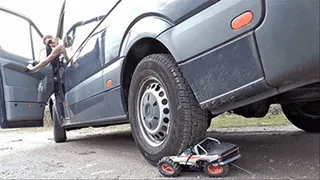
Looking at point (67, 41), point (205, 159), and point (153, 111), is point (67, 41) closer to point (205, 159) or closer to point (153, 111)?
point (153, 111)

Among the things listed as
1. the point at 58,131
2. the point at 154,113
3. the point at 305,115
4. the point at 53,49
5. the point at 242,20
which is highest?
the point at 53,49

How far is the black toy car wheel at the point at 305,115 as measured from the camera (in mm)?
4887

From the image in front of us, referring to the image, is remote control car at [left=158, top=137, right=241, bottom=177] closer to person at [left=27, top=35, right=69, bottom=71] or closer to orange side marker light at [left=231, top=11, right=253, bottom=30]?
orange side marker light at [left=231, top=11, right=253, bottom=30]

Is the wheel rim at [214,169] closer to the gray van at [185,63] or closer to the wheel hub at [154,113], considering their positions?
the gray van at [185,63]

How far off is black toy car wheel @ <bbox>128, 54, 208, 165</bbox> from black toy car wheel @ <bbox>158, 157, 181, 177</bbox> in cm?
11

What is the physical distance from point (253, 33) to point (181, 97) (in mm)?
766

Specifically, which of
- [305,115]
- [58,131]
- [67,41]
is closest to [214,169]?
[305,115]

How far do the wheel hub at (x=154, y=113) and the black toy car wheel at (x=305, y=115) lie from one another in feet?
7.63

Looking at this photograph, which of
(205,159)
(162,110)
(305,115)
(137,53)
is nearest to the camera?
(205,159)

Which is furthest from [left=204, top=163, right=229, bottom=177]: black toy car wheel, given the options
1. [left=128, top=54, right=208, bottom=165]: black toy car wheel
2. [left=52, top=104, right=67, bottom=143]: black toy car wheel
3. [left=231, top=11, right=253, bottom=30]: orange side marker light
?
[left=52, top=104, right=67, bottom=143]: black toy car wheel

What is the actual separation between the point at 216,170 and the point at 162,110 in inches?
26.1

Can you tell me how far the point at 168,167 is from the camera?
2.84 m

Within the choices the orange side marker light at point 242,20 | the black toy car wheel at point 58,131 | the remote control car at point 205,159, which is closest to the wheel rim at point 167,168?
the remote control car at point 205,159

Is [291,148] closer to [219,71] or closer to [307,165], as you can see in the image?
[307,165]
